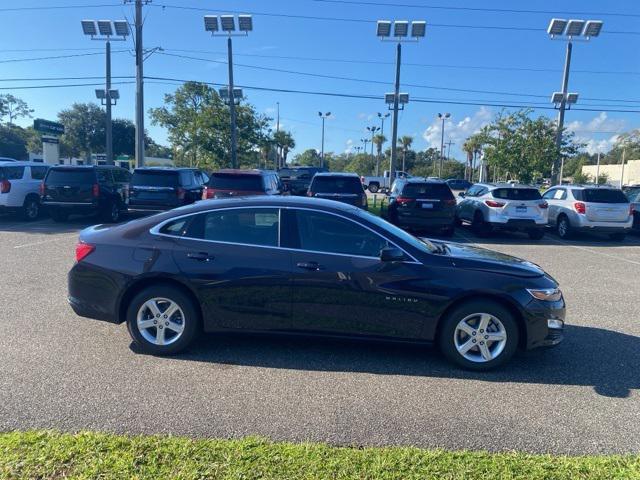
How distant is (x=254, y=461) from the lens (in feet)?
9.88

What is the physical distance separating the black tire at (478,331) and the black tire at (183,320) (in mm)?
2402

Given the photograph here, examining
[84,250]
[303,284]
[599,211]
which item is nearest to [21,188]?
[84,250]

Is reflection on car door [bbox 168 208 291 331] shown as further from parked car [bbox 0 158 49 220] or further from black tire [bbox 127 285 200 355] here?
parked car [bbox 0 158 49 220]

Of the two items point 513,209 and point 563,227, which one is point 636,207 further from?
point 513,209

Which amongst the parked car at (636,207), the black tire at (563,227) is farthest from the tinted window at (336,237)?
the parked car at (636,207)

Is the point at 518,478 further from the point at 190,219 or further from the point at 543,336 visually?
the point at 190,219

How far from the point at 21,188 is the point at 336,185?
987 centimetres

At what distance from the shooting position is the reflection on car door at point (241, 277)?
4609 mm

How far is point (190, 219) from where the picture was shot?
4.90 m

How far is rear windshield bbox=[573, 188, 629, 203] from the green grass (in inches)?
505

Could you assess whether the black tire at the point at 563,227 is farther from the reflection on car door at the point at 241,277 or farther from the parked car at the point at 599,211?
the reflection on car door at the point at 241,277

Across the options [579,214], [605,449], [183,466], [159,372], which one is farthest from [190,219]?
[579,214]

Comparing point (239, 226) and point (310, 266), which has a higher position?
point (239, 226)

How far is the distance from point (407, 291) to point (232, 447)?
212 centimetres
